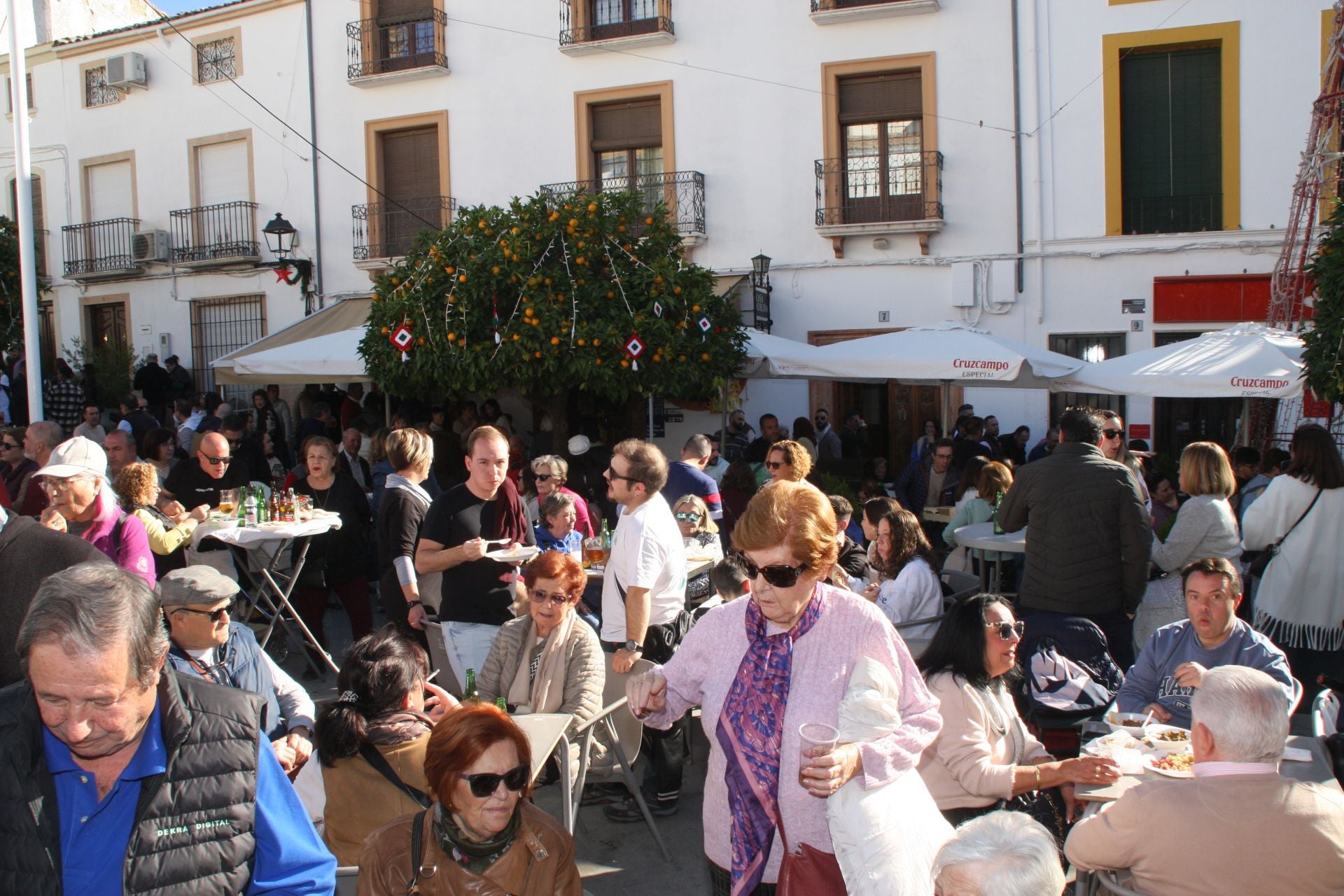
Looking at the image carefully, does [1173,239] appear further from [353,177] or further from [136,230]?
[136,230]

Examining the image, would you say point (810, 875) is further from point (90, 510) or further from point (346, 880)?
point (90, 510)

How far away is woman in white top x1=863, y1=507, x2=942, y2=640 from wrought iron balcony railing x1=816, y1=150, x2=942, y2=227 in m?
9.91

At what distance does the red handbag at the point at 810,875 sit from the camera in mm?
2385

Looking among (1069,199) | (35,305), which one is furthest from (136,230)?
(1069,199)

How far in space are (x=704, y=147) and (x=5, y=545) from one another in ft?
42.6

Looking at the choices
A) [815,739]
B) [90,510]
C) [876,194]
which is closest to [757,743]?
[815,739]

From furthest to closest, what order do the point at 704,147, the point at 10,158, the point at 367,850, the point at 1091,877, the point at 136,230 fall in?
the point at 10,158 < the point at 136,230 < the point at 704,147 < the point at 1091,877 < the point at 367,850

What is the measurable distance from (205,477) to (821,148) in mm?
10142

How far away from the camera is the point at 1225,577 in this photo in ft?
13.1

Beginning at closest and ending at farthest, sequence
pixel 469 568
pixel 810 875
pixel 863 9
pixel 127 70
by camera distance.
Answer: pixel 810 875 → pixel 469 568 → pixel 863 9 → pixel 127 70

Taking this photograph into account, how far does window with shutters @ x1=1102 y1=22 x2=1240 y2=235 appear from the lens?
13336mm

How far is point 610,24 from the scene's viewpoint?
51.3 feet

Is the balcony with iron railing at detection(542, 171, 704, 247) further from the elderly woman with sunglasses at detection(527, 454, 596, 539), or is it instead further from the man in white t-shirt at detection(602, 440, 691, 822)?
the man in white t-shirt at detection(602, 440, 691, 822)

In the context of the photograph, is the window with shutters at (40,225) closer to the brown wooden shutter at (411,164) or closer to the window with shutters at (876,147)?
the brown wooden shutter at (411,164)
